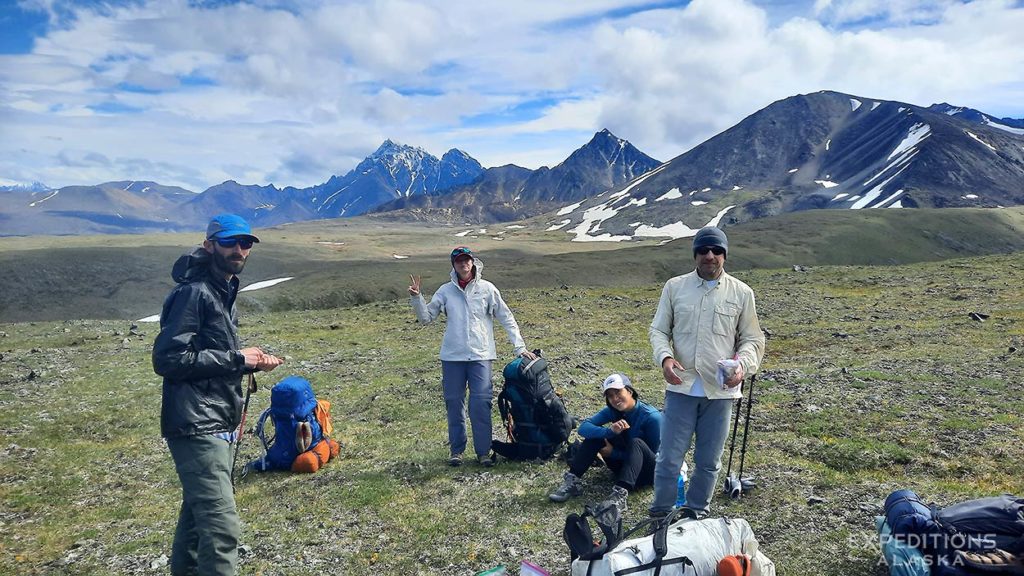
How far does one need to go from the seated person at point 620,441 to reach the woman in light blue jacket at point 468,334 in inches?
68.7

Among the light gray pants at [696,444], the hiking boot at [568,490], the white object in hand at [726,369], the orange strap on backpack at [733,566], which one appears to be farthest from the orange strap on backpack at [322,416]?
the orange strap on backpack at [733,566]

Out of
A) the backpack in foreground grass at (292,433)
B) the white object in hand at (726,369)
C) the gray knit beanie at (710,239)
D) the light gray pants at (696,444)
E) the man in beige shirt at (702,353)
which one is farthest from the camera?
the backpack in foreground grass at (292,433)

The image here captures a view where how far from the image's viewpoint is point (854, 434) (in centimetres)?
1172

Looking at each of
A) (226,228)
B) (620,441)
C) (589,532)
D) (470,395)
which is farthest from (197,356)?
(620,441)

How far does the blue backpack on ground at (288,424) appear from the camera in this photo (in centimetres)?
1083

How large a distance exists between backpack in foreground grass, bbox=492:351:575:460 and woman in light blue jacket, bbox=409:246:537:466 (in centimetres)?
40

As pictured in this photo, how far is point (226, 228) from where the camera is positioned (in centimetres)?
618

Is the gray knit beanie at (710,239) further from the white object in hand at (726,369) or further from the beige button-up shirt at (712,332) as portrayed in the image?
the white object in hand at (726,369)

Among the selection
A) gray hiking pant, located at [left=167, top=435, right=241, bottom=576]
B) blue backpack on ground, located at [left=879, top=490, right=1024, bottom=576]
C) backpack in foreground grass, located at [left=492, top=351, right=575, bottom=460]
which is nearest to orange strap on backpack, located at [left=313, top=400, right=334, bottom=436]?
backpack in foreground grass, located at [left=492, top=351, right=575, bottom=460]

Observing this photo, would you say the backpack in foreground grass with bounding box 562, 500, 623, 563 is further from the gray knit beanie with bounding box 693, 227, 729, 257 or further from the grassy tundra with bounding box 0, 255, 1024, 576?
the gray knit beanie with bounding box 693, 227, 729, 257

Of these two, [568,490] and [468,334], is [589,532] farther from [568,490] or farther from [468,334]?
[468,334]

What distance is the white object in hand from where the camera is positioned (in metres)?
6.75

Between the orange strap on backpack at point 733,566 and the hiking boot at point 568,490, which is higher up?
the orange strap on backpack at point 733,566

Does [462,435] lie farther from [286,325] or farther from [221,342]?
[286,325]
